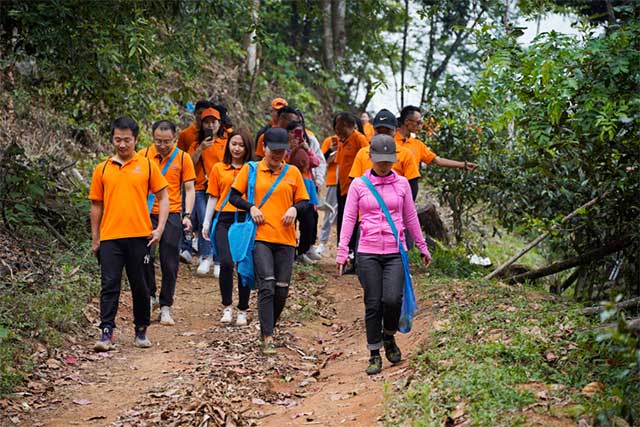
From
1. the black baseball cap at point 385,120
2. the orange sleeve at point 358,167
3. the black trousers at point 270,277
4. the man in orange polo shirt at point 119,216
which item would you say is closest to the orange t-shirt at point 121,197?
the man in orange polo shirt at point 119,216

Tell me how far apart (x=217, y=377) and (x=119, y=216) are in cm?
189

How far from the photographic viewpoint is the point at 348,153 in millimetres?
11930

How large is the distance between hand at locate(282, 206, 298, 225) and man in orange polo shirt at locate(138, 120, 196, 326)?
1.58 metres

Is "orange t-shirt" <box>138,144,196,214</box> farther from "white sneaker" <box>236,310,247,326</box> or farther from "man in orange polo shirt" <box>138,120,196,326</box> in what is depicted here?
"white sneaker" <box>236,310,247,326</box>

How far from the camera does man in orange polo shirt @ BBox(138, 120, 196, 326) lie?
30.9ft

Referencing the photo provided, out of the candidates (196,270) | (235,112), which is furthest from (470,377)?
(235,112)

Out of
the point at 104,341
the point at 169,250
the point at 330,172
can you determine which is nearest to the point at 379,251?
the point at 104,341

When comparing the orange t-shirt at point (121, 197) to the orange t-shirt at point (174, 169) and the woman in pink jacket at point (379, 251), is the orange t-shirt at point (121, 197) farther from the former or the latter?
the woman in pink jacket at point (379, 251)

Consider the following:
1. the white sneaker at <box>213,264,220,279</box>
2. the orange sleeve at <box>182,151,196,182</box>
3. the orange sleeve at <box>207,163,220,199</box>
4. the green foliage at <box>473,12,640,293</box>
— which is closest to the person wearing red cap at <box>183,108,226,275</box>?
the white sneaker at <box>213,264,220,279</box>

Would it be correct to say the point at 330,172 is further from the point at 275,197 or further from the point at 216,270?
the point at 275,197

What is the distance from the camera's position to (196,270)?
487 inches

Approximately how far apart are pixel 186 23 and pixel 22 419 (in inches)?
284

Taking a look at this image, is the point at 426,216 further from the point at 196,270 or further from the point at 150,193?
the point at 150,193

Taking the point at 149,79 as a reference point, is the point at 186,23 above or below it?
above
